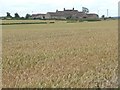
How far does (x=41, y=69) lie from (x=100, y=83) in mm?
2891

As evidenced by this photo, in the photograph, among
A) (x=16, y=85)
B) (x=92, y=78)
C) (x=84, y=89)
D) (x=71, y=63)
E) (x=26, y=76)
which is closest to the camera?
(x=84, y=89)

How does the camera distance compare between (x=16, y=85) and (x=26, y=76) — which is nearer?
(x=16, y=85)

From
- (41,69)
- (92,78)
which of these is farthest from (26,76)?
(92,78)

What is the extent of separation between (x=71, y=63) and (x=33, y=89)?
13.7 ft

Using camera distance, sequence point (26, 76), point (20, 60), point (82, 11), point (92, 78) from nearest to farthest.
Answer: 1. point (92, 78)
2. point (26, 76)
3. point (20, 60)
4. point (82, 11)

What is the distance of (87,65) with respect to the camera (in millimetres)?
10281

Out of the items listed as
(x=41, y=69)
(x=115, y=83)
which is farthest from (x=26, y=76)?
(x=115, y=83)

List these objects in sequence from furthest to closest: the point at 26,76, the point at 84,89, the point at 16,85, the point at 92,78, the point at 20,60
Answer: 1. the point at 20,60
2. the point at 26,76
3. the point at 92,78
4. the point at 16,85
5. the point at 84,89

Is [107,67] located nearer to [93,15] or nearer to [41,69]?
[41,69]

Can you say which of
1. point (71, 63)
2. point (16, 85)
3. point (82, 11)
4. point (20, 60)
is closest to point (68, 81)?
point (16, 85)

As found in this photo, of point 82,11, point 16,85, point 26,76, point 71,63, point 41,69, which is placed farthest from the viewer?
point 82,11

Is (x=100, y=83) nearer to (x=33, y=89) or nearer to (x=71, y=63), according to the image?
(x=33, y=89)

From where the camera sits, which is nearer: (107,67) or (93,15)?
(107,67)

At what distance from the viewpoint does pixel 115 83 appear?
7363mm
